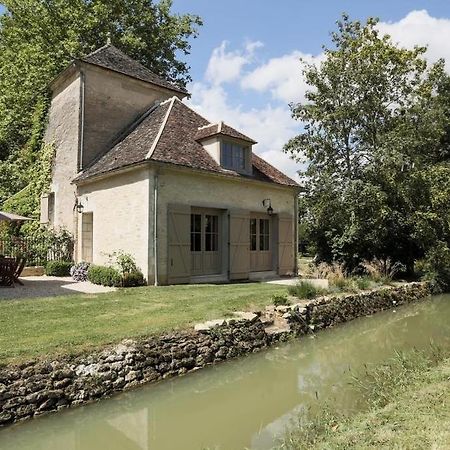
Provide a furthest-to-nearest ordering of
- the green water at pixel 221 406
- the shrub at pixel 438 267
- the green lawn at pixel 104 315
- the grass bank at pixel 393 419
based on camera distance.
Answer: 1. the shrub at pixel 438 267
2. the green lawn at pixel 104 315
3. the green water at pixel 221 406
4. the grass bank at pixel 393 419

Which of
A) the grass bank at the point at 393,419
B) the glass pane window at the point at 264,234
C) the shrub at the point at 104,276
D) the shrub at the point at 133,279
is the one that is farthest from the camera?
the glass pane window at the point at 264,234

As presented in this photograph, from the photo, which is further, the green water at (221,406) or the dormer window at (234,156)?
the dormer window at (234,156)

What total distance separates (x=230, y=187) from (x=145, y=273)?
4245mm

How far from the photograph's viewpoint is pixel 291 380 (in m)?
6.73

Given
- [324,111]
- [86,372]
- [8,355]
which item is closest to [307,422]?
[86,372]

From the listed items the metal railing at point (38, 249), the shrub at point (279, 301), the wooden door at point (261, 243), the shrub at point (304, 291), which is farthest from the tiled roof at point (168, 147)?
the shrub at point (279, 301)

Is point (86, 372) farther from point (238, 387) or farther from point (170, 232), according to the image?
point (170, 232)

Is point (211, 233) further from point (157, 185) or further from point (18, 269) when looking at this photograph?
point (18, 269)

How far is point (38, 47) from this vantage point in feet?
70.6

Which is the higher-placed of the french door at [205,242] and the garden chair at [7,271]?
the french door at [205,242]

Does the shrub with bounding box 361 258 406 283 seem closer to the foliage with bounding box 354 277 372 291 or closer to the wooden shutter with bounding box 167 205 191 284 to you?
the foliage with bounding box 354 277 372 291

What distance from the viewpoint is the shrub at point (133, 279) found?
1167 centimetres

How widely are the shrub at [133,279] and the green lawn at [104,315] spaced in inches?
28.1

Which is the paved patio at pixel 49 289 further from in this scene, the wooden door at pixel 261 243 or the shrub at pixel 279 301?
the wooden door at pixel 261 243
